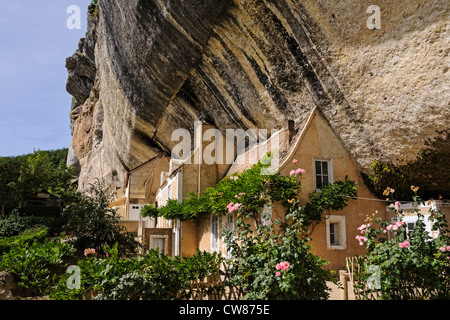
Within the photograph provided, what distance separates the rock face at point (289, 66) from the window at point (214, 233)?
369cm

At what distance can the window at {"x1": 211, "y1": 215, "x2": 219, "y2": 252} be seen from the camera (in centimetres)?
1208

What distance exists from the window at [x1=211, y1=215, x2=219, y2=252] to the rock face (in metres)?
3.69

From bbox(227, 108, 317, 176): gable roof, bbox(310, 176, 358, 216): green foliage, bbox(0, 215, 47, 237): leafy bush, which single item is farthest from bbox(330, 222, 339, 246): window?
bbox(0, 215, 47, 237): leafy bush

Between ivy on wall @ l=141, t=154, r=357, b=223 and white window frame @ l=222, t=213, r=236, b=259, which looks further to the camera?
white window frame @ l=222, t=213, r=236, b=259

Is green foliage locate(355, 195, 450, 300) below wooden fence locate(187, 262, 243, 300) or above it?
above

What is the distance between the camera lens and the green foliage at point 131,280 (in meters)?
4.89

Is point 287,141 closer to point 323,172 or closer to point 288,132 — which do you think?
point 288,132

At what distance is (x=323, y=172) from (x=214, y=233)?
4413 millimetres

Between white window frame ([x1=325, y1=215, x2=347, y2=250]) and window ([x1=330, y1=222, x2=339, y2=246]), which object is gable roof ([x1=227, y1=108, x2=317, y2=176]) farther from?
window ([x1=330, y1=222, x2=339, y2=246])

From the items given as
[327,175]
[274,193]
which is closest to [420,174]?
[327,175]

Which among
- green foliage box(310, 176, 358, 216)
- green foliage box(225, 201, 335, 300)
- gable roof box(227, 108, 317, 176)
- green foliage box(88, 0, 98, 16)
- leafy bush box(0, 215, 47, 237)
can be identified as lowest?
green foliage box(225, 201, 335, 300)
